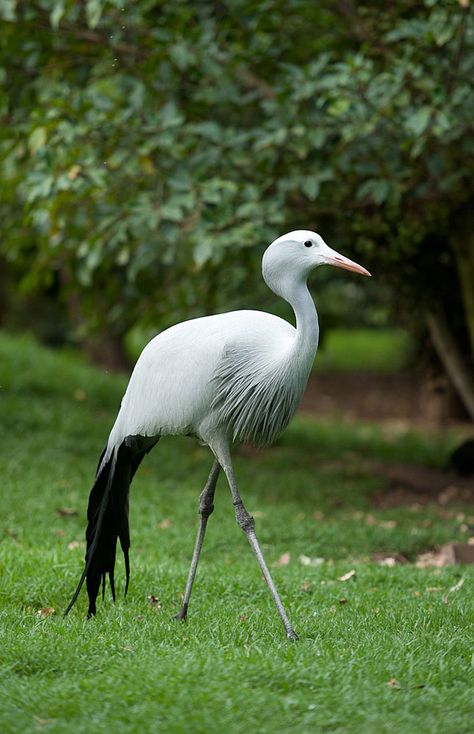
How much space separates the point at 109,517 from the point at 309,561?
6.43 feet

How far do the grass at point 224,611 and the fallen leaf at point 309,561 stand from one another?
60mm

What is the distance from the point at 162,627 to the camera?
15.5ft

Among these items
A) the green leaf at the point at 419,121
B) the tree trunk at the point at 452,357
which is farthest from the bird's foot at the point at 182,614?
the tree trunk at the point at 452,357

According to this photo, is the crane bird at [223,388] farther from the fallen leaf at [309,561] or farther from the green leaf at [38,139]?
the green leaf at [38,139]

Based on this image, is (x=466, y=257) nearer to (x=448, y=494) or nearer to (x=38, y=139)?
(x=448, y=494)

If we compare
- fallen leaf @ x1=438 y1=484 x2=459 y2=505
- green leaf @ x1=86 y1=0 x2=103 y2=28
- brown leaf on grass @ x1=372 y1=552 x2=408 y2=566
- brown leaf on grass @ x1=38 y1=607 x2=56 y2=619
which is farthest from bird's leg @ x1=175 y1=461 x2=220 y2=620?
fallen leaf @ x1=438 y1=484 x2=459 y2=505

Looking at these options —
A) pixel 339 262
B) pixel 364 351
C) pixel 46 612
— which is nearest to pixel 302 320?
pixel 339 262

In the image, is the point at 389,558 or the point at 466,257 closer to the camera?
the point at 389,558

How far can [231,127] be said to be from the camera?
836 centimetres

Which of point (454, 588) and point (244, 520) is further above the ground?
point (244, 520)

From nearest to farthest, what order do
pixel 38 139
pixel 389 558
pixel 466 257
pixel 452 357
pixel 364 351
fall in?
pixel 389 558 → pixel 38 139 → pixel 466 257 → pixel 452 357 → pixel 364 351

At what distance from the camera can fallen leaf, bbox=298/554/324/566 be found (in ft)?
21.8

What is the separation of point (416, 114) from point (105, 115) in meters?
2.35

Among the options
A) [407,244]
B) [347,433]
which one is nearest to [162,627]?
[407,244]
